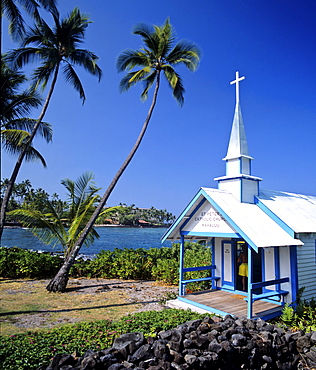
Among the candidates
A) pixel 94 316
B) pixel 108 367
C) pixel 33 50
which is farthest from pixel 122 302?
pixel 33 50

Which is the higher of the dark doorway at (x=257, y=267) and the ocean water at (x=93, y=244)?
the dark doorway at (x=257, y=267)

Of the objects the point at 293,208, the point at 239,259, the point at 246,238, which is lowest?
the point at 239,259

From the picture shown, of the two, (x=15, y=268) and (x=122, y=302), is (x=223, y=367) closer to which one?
(x=122, y=302)

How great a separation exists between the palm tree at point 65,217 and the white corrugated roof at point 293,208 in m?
8.32

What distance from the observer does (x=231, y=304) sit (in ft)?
30.1

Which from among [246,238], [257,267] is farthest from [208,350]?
[257,267]

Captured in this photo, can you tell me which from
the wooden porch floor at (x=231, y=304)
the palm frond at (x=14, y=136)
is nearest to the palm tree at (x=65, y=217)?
the palm frond at (x=14, y=136)

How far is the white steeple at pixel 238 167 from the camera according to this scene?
10.4 meters

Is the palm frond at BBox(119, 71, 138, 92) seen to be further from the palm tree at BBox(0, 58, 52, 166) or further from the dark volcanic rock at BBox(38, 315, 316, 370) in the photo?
the dark volcanic rock at BBox(38, 315, 316, 370)

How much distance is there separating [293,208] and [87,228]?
829 centimetres

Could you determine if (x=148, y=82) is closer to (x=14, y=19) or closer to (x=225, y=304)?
(x=14, y=19)

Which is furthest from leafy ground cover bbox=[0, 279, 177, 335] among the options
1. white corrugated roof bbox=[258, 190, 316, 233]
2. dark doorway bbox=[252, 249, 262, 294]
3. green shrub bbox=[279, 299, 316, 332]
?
white corrugated roof bbox=[258, 190, 316, 233]

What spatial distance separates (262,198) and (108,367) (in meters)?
8.12

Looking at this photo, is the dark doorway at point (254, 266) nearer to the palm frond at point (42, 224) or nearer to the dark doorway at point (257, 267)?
the dark doorway at point (257, 267)
